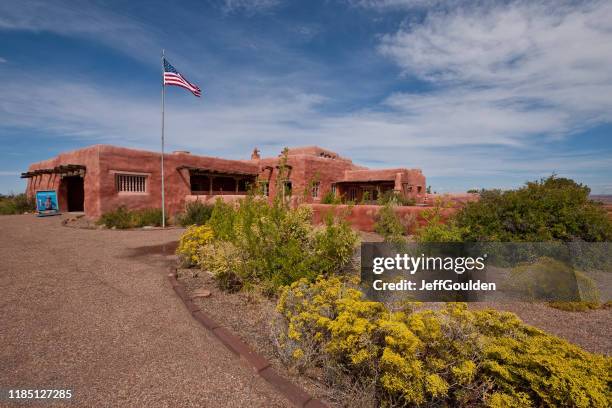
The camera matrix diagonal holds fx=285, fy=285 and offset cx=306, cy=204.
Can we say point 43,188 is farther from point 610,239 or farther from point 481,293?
point 610,239

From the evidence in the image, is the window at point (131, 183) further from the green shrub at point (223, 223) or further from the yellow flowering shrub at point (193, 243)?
the yellow flowering shrub at point (193, 243)

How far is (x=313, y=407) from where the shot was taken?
2.33 m


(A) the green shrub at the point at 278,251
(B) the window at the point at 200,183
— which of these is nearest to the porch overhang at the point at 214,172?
(B) the window at the point at 200,183

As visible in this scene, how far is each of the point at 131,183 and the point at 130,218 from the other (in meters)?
2.41

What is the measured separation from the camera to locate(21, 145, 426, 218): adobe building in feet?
45.3

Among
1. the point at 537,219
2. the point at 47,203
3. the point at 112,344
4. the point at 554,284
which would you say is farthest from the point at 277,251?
the point at 47,203

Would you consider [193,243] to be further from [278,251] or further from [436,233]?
[436,233]

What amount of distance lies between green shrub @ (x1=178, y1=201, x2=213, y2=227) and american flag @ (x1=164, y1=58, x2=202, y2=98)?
5116 millimetres

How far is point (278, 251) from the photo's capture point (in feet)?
15.5

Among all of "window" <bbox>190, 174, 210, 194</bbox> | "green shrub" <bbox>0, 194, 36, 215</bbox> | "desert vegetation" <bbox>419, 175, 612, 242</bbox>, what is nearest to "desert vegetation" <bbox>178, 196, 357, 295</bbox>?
"desert vegetation" <bbox>419, 175, 612, 242</bbox>

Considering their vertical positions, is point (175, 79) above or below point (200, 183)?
above

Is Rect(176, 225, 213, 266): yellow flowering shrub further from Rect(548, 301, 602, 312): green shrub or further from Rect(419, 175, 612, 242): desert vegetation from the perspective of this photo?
Rect(548, 301, 602, 312): green shrub

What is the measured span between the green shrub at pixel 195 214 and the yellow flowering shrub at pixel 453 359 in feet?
37.3

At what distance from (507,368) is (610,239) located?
604 cm
